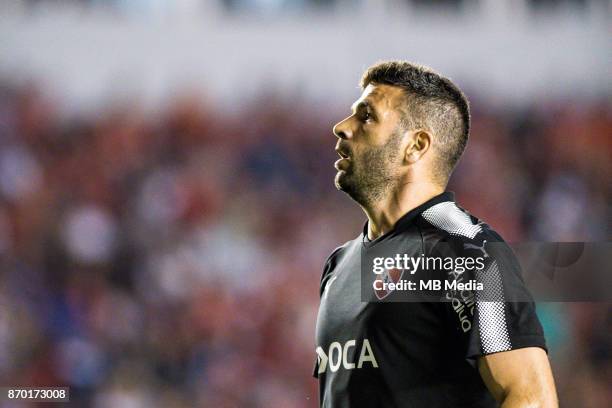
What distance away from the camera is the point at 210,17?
7445 mm

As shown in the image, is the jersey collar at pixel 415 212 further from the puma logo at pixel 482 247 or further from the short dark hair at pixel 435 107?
the puma logo at pixel 482 247

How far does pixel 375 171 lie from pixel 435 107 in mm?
211

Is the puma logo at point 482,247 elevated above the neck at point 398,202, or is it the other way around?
the neck at point 398,202

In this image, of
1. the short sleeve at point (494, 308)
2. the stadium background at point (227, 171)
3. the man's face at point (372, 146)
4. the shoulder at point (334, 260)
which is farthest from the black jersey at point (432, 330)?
the stadium background at point (227, 171)

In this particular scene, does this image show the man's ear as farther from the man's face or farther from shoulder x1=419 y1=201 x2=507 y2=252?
shoulder x1=419 y1=201 x2=507 y2=252

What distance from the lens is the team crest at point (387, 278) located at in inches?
72.9

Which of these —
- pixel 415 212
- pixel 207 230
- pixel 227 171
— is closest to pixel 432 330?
pixel 415 212

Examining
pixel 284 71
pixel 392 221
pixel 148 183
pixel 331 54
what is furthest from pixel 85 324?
pixel 392 221

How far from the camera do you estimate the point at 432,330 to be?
1726 millimetres

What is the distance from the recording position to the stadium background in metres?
5.36

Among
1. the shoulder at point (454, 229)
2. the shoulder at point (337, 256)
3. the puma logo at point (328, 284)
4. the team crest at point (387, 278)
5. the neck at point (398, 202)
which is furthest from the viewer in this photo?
the shoulder at point (337, 256)

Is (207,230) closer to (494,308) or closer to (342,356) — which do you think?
(342,356)

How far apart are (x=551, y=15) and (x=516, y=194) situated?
8.04ft

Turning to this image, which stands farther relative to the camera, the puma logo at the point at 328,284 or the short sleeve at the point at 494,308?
the puma logo at the point at 328,284
